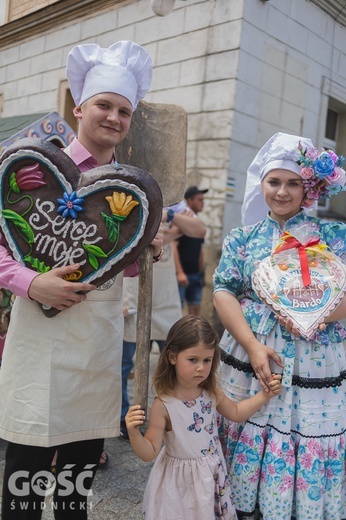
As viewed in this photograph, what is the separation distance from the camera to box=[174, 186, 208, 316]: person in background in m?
4.69

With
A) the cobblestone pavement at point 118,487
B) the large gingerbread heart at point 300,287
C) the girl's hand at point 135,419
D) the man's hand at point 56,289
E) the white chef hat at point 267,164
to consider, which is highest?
the white chef hat at point 267,164

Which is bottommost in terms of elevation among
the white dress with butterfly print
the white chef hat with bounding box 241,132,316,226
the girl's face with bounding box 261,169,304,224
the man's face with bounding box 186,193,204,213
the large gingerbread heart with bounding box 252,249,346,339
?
the white dress with butterfly print

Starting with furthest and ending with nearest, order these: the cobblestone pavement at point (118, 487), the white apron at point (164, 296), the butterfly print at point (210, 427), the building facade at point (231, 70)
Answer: the building facade at point (231, 70) → the white apron at point (164, 296) → the cobblestone pavement at point (118, 487) → the butterfly print at point (210, 427)

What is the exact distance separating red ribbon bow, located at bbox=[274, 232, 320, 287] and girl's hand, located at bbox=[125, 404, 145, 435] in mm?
695

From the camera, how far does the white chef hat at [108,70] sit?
4.86 feet

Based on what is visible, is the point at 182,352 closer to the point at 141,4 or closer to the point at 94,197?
the point at 94,197

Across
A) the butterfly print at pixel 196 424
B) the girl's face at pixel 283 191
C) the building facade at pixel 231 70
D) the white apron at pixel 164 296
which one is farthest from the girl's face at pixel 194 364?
the building facade at pixel 231 70

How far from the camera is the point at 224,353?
1.86m

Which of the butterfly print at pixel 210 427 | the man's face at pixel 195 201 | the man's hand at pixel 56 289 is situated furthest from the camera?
the man's face at pixel 195 201

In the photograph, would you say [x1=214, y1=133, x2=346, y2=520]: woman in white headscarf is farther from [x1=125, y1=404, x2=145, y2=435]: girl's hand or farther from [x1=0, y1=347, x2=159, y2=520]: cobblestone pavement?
[x1=0, y1=347, x2=159, y2=520]: cobblestone pavement

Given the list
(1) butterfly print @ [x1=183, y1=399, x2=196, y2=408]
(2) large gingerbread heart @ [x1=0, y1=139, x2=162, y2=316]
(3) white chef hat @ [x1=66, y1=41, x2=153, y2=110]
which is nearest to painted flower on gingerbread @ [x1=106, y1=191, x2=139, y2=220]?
(2) large gingerbread heart @ [x1=0, y1=139, x2=162, y2=316]

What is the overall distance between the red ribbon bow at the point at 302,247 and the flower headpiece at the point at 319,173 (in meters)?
0.17

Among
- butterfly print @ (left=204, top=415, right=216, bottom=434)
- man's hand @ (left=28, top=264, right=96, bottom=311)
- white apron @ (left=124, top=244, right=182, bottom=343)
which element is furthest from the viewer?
white apron @ (left=124, top=244, right=182, bottom=343)

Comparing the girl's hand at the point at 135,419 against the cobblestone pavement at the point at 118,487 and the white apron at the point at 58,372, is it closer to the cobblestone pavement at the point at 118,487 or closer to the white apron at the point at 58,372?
the white apron at the point at 58,372
